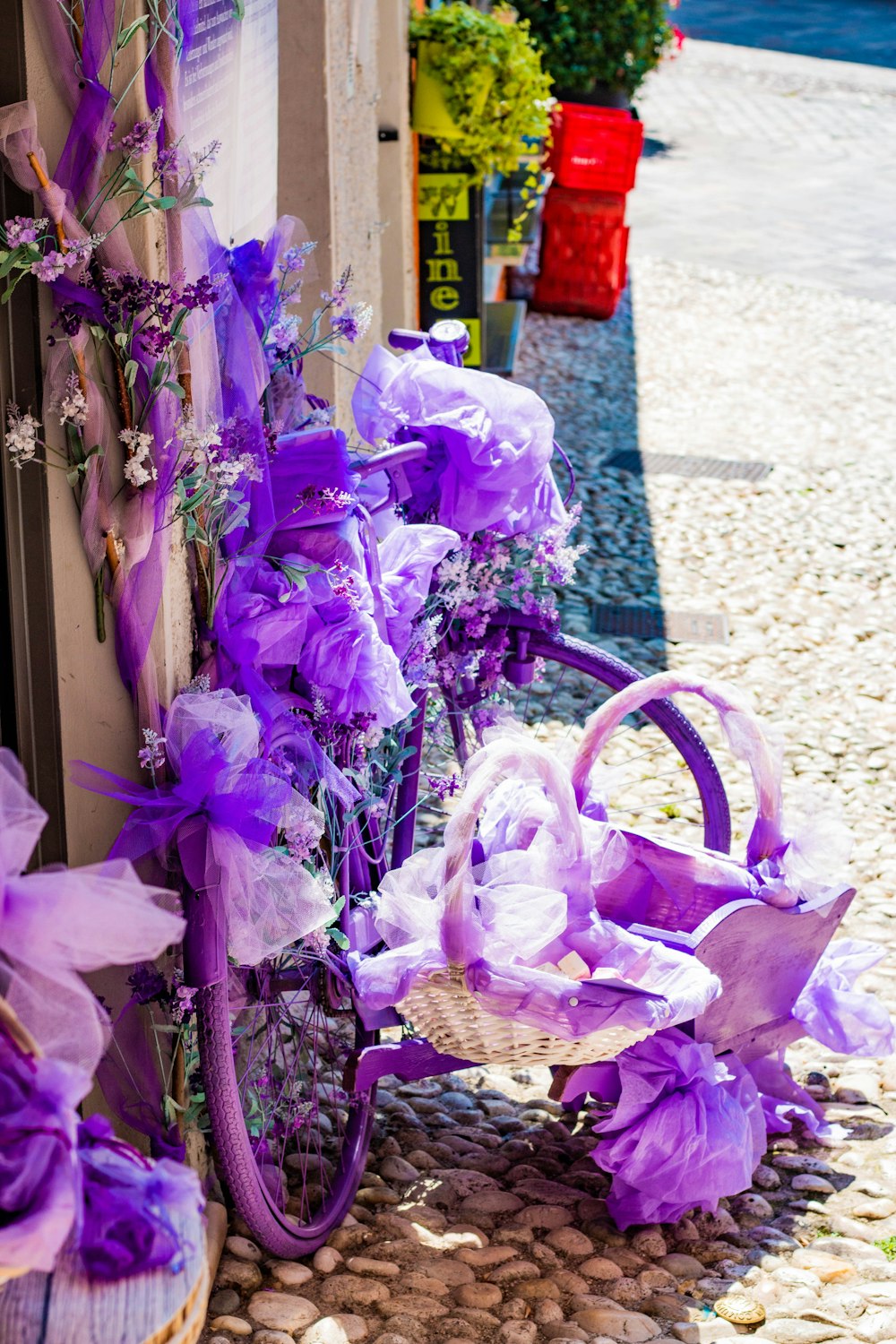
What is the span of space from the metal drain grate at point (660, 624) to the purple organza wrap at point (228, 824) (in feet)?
10.9

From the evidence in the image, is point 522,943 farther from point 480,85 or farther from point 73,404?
point 480,85

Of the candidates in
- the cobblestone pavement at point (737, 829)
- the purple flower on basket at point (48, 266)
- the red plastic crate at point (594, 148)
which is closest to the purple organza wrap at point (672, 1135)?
the cobblestone pavement at point (737, 829)

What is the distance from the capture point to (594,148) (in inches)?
355

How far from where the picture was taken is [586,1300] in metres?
2.60

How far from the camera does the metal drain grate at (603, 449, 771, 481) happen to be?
720 cm

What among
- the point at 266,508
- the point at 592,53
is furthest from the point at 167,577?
the point at 592,53

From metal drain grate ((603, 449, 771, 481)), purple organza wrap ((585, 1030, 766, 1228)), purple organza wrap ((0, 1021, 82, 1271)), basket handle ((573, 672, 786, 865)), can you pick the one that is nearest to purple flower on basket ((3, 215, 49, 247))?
purple organza wrap ((0, 1021, 82, 1271))

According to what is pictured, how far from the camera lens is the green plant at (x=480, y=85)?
21.1ft

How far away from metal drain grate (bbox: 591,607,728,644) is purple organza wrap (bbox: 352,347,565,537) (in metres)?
2.58

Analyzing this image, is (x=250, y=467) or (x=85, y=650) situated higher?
(x=250, y=467)

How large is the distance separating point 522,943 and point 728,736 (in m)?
0.74

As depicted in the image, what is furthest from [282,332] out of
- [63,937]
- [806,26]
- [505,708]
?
[806,26]

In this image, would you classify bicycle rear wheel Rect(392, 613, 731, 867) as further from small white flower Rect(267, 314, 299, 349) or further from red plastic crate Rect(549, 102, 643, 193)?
red plastic crate Rect(549, 102, 643, 193)

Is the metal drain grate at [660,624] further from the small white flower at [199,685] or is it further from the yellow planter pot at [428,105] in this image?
the small white flower at [199,685]
